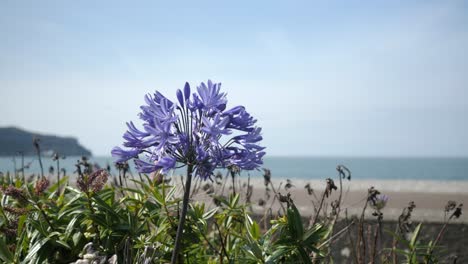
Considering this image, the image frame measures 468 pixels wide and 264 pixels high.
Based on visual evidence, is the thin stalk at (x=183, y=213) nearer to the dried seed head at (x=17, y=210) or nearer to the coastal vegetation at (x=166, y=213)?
the coastal vegetation at (x=166, y=213)

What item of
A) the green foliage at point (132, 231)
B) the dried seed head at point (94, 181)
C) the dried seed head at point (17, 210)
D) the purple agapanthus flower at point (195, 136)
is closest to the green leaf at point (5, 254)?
the green foliage at point (132, 231)

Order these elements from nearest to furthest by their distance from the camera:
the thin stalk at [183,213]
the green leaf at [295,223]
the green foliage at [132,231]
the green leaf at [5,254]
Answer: the thin stalk at [183,213] < the green leaf at [295,223] < the green foliage at [132,231] < the green leaf at [5,254]

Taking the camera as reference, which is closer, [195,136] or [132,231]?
[195,136]

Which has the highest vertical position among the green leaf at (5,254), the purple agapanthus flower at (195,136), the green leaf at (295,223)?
the purple agapanthus flower at (195,136)

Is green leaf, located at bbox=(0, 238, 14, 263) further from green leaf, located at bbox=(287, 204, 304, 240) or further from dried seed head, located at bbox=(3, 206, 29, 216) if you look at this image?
green leaf, located at bbox=(287, 204, 304, 240)

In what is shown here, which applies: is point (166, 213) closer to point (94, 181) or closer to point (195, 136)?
point (94, 181)

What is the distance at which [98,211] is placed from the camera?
2322mm

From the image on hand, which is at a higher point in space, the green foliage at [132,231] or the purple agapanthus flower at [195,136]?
the purple agapanthus flower at [195,136]

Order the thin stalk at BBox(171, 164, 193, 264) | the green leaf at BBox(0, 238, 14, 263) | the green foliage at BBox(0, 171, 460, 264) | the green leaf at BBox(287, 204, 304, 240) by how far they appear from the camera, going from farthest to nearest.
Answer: the green leaf at BBox(0, 238, 14, 263) → the green foliage at BBox(0, 171, 460, 264) → the green leaf at BBox(287, 204, 304, 240) → the thin stalk at BBox(171, 164, 193, 264)

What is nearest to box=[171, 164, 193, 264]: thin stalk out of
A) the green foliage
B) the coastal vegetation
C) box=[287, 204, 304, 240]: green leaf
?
the coastal vegetation

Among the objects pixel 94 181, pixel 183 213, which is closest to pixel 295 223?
pixel 183 213

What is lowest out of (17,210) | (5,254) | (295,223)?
(5,254)

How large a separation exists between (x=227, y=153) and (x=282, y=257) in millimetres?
860

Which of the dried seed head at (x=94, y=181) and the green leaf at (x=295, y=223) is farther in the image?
the dried seed head at (x=94, y=181)
